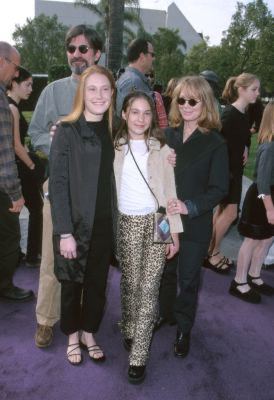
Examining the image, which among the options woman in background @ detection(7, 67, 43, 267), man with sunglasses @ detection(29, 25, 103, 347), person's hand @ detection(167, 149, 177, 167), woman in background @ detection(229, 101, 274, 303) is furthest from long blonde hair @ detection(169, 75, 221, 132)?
woman in background @ detection(7, 67, 43, 267)

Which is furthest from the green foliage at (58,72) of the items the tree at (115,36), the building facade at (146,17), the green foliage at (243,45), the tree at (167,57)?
the building facade at (146,17)

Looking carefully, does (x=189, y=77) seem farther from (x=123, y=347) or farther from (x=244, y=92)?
(x=123, y=347)

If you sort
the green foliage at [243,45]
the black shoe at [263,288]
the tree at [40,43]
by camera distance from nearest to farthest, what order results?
the black shoe at [263,288]
the green foliage at [243,45]
the tree at [40,43]

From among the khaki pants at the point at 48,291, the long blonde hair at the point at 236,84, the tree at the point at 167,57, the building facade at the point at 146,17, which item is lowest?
the khaki pants at the point at 48,291

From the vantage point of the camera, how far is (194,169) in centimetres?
270

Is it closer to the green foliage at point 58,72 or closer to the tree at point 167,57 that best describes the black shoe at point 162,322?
the green foliage at point 58,72

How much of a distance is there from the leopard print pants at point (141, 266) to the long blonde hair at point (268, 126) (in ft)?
5.34

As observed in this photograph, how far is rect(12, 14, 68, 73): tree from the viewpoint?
1900 inches

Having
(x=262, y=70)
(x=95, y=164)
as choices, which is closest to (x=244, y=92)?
(x=95, y=164)

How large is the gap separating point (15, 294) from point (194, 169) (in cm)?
218

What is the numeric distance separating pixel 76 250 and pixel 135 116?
37.7 inches

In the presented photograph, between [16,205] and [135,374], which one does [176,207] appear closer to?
[135,374]

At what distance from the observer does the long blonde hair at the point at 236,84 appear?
421 centimetres

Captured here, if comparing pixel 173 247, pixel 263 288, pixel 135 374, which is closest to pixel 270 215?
pixel 263 288
